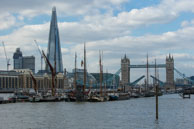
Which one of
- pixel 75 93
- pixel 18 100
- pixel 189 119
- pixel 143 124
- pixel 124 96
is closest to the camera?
pixel 143 124

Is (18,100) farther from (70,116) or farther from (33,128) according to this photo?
(33,128)

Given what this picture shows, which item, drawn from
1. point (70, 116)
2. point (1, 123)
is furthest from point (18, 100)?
point (1, 123)

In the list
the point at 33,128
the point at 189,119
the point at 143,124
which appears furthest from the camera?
the point at 189,119

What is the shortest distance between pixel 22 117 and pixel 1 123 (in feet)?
25.9

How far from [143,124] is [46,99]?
164 feet

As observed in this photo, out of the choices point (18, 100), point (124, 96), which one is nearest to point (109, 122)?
point (18, 100)

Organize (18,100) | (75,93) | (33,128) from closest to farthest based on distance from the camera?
(33,128), (75,93), (18,100)

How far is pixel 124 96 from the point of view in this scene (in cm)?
12506

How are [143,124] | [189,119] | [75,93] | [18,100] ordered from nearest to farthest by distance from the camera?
[143,124] < [189,119] < [75,93] < [18,100]

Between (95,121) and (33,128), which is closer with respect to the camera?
(33,128)

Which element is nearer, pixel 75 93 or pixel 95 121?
pixel 95 121

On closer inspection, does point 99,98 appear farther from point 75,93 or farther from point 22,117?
point 22,117

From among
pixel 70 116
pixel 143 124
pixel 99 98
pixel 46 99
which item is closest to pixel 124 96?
pixel 99 98

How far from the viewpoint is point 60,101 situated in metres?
101
